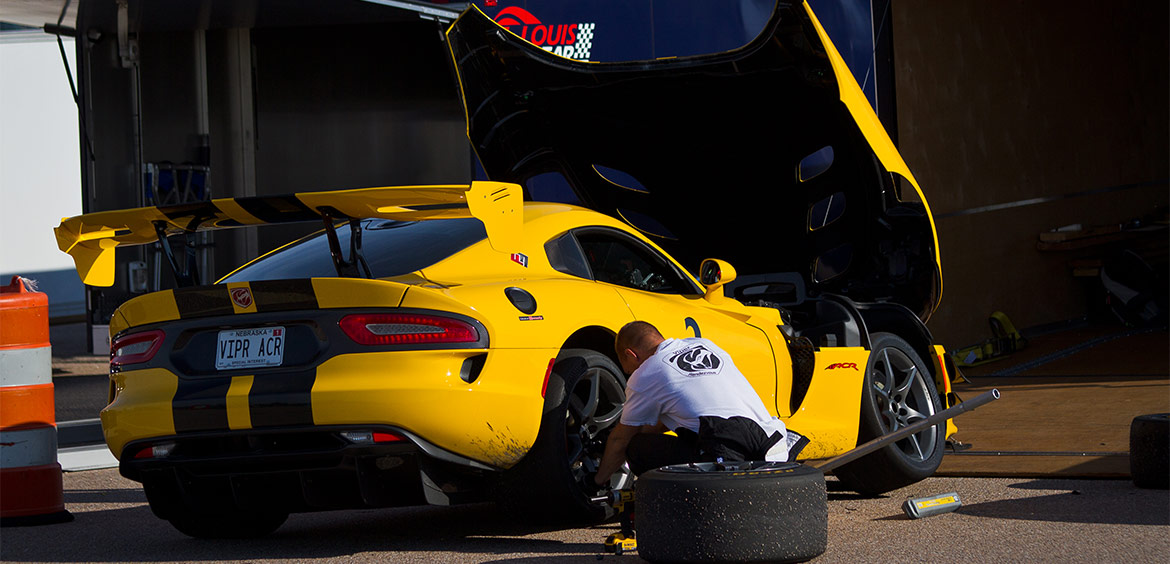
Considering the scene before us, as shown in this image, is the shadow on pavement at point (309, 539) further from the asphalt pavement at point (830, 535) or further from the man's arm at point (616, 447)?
the man's arm at point (616, 447)

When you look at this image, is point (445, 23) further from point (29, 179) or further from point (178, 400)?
point (178, 400)

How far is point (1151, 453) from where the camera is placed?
603 cm

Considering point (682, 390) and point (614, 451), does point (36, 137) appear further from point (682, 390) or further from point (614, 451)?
point (682, 390)

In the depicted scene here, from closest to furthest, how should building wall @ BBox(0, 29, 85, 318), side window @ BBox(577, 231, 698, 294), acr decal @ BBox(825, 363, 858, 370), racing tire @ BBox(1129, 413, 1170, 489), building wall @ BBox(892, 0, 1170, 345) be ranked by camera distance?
side window @ BBox(577, 231, 698, 294) < racing tire @ BBox(1129, 413, 1170, 489) < acr decal @ BBox(825, 363, 858, 370) < building wall @ BBox(0, 29, 85, 318) < building wall @ BBox(892, 0, 1170, 345)

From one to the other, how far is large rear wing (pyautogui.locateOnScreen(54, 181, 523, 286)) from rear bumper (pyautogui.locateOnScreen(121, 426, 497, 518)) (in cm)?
73

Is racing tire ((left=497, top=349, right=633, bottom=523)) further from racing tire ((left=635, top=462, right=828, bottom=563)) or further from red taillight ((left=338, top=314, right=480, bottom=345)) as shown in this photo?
racing tire ((left=635, top=462, right=828, bottom=563))

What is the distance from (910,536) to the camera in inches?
199

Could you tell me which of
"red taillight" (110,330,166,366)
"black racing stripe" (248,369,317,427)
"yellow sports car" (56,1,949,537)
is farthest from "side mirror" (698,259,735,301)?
"red taillight" (110,330,166,366)

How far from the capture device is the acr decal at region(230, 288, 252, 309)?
4.83 meters

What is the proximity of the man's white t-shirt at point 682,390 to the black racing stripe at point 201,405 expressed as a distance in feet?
4.94

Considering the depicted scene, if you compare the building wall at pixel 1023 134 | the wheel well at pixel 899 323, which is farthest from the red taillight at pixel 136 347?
the building wall at pixel 1023 134

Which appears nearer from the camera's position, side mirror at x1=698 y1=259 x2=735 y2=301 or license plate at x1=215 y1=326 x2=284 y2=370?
license plate at x1=215 y1=326 x2=284 y2=370

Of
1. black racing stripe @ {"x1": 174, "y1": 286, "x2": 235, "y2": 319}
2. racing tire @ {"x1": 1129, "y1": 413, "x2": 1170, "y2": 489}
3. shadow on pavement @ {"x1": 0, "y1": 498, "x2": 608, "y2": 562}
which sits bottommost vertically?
shadow on pavement @ {"x1": 0, "y1": 498, "x2": 608, "y2": 562}

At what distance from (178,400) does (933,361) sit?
4.15 m
